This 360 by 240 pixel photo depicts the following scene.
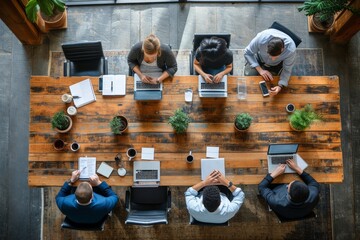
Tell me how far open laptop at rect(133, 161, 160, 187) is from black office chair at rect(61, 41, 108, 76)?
127 cm

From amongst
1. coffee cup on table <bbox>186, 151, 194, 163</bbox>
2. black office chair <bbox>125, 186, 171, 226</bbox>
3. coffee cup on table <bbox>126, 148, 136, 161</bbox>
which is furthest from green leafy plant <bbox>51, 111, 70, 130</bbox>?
coffee cup on table <bbox>186, 151, 194, 163</bbox>

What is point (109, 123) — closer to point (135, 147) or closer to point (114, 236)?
point (135, 147)

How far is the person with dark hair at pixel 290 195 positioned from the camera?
3.49m

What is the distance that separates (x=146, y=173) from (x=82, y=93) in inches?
42.9

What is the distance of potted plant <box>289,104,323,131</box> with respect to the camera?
Answer: 12.1ft

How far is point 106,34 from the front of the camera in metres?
5.03

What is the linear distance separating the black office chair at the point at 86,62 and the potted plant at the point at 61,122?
0.80 m

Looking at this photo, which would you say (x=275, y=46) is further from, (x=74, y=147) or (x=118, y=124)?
(x=74, y=147)

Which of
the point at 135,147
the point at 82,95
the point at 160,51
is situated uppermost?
the point at 160,51

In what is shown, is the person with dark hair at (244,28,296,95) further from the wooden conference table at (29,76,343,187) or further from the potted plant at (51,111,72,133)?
the potted plant at (51,111,72,133)

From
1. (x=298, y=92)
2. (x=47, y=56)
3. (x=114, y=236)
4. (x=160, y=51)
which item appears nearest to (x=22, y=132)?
(x=47, y=56)

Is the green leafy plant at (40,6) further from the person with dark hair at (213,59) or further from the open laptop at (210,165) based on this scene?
the open laptop at (210,165)

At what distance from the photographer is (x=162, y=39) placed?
16.4 ft

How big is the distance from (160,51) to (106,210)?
1.72 metres
